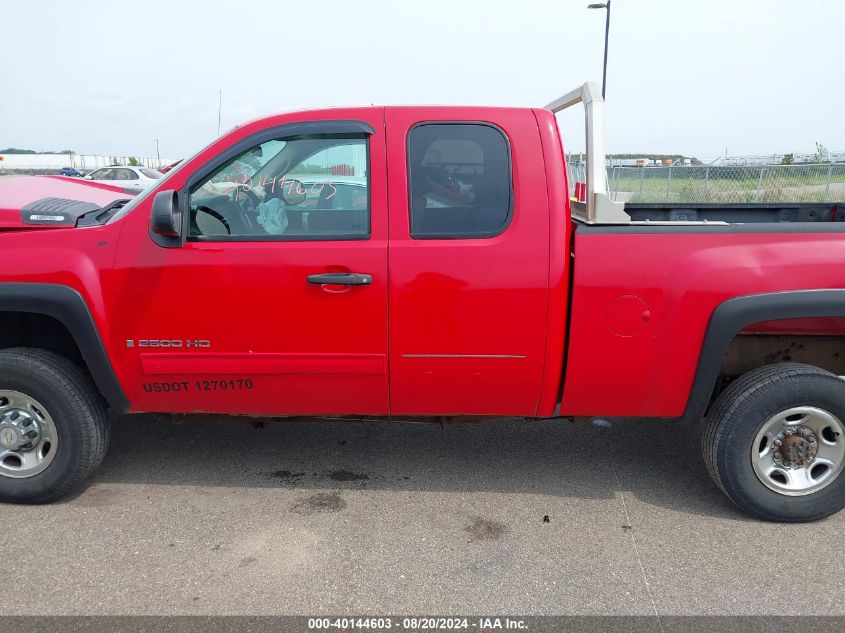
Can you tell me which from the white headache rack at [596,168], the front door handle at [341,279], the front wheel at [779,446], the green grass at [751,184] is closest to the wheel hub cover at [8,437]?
the front door handle at [341,279]

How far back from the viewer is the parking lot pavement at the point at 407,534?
8.78ft

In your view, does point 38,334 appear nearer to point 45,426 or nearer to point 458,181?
point 45,426

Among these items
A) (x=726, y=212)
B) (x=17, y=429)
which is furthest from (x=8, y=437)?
(x=726, y=212)

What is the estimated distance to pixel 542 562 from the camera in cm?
292

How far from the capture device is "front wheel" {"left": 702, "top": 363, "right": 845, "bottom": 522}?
3.11 m

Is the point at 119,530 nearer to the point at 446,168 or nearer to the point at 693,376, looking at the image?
the point at 446,168

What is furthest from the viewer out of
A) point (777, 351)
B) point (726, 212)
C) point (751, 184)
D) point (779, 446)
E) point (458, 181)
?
point (751, 184)

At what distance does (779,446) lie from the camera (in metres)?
3.20

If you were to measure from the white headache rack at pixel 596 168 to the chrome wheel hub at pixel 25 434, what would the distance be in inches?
111

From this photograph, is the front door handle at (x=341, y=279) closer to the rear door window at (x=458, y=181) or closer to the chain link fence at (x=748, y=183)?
the rear door window at (x=458, y=181)

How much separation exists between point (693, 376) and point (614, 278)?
617 millimetres

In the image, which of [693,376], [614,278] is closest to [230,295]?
[614,278]

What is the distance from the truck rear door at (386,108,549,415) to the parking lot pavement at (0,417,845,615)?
2.34 ft

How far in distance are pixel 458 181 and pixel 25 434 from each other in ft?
8.04
